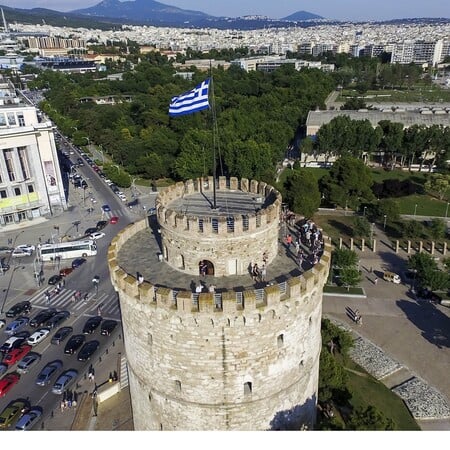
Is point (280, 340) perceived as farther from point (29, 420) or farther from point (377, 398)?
point (29, 420)

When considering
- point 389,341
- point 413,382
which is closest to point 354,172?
point 389,341

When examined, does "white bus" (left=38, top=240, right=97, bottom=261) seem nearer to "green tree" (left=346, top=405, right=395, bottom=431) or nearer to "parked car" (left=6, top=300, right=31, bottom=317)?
"parked car" (left=6, top=300, right=31, bottom=317)

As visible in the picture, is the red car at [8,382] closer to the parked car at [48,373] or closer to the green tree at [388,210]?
the parked car at [48,373]

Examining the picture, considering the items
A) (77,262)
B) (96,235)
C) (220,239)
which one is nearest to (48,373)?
(77,262)

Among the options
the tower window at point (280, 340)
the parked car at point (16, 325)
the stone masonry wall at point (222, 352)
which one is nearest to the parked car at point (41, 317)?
the parked car at point (16, 325)

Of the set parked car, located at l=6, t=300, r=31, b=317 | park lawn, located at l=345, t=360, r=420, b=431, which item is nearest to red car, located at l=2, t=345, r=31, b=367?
parked car, located at l=6, t=300, r=31, b=317
